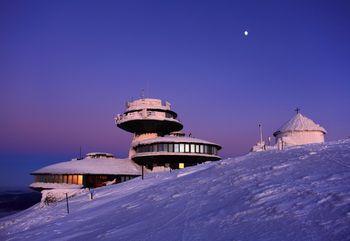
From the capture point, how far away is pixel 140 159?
2525 inches

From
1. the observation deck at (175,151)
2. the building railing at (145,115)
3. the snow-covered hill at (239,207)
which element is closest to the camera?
the snow-covered hill at (239,207)

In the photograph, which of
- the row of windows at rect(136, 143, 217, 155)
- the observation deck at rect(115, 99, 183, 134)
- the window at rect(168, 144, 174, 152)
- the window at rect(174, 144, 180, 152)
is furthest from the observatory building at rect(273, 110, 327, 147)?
the observation deck at rect(115, 99, 183, 134)

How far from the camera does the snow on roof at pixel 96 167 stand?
6022 centimetres

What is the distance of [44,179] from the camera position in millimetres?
62812

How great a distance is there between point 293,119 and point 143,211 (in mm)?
52151

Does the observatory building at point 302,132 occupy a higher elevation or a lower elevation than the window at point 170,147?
higher

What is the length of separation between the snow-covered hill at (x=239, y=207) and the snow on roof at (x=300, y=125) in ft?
138

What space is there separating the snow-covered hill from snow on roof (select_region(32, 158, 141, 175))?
39.4 m

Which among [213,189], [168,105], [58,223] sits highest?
[168,105]

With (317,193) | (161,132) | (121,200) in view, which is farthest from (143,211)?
(161,132)

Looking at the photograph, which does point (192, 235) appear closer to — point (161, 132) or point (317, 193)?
point (317, 193)

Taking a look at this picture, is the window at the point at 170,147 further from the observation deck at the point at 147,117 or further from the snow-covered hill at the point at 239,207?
the snow-covered hill at the point at 239,207

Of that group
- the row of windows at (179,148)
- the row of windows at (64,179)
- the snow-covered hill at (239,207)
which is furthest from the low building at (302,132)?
the snow-covered hill at (239,207)

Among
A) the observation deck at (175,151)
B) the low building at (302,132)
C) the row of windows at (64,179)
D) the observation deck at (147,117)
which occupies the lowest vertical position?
the row of windows at (64,179)
